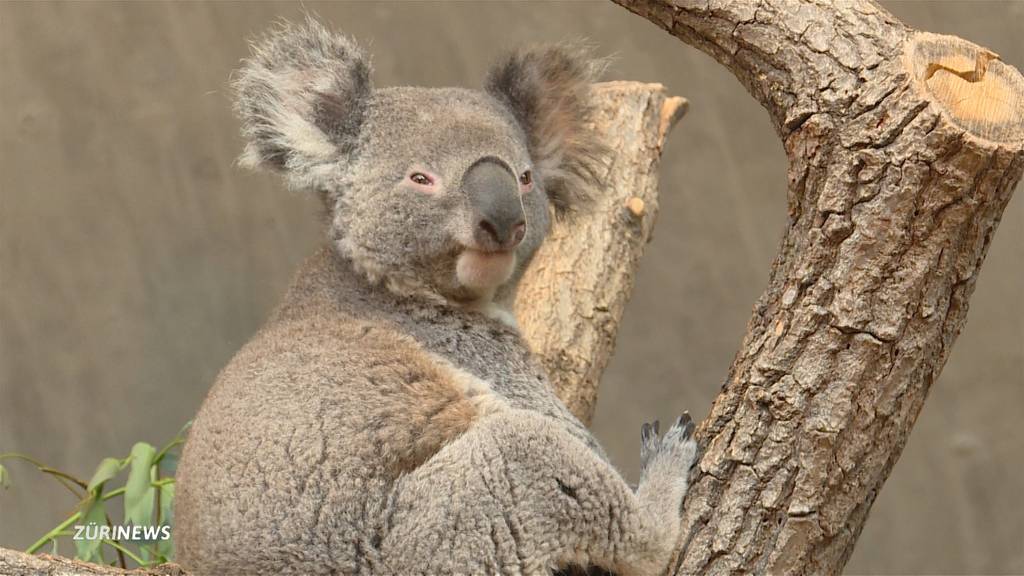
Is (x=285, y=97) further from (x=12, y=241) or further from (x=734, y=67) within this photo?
(x=12, y=241)

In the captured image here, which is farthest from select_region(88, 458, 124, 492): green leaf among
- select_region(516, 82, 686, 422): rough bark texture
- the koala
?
select_region(516, 82, 686, 422): rough bark texture

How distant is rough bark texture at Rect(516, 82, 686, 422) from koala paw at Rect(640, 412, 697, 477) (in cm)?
119

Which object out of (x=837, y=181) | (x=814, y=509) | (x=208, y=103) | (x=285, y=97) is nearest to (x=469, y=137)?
(x=285, y=97)

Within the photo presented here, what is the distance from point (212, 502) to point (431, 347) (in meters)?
0.78

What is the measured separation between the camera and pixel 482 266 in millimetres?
3072

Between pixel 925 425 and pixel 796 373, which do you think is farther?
pixel 925 425

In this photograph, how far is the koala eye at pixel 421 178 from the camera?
3.11m

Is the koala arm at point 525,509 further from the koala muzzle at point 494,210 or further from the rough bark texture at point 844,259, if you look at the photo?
the koala muzzle at point 494,210

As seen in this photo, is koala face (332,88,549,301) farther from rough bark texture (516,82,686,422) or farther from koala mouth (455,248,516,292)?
rough bark texture (516,82,686,422)

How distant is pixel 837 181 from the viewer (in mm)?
2430

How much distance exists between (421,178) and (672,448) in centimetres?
107

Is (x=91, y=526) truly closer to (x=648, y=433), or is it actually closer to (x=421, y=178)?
(x=421, y=178)

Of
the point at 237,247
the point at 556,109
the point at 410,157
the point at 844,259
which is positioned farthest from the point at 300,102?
the point at 237,247

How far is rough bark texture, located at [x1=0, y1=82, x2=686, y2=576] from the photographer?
421cm
